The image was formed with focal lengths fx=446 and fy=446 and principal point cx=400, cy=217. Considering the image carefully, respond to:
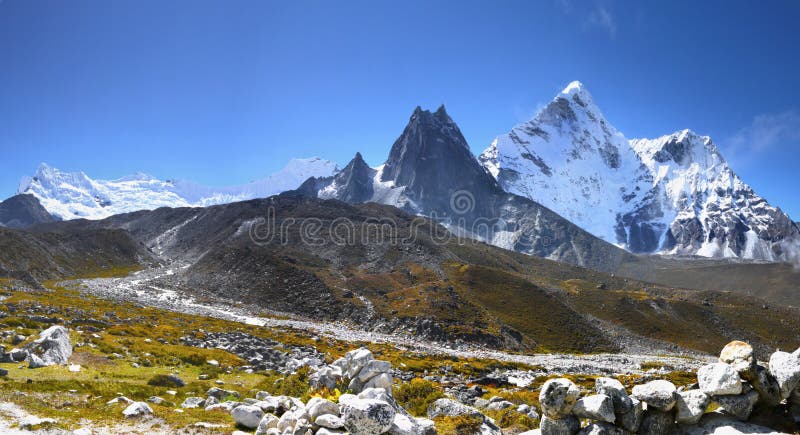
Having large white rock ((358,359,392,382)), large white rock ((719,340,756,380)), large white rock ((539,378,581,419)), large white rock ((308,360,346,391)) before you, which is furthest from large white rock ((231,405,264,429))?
large white rock ((719,340,756,380))

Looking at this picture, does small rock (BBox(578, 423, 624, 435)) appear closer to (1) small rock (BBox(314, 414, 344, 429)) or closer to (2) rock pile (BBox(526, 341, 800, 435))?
(2) rock pile (BBox(526, 341, 800, 435))

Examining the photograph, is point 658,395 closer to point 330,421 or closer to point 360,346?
point 330,421

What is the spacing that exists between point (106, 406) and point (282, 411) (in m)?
8.18

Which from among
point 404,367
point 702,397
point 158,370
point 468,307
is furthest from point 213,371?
point 468,307

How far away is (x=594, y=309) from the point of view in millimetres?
144375

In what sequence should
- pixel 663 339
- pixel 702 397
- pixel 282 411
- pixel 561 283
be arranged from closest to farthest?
1. pixel 702 397
2. pixel 282 411
3. pixel 663 339
4. pixel 561 283

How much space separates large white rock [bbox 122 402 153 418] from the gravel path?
6461 centimetres

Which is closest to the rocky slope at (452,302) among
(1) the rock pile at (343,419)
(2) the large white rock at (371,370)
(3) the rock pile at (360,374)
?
(3) the rock pile at (360,374)

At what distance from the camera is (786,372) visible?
1402 centimetres

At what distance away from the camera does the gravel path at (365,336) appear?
84625mm

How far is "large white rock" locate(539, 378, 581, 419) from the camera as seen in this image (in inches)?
574

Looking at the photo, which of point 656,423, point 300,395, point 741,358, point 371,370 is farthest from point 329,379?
point 741,358

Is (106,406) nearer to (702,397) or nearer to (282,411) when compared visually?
(282,411)

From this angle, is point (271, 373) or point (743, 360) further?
point (271, 373)
